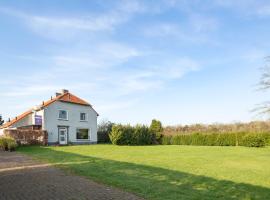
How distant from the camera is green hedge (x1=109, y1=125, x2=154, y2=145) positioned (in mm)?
42562

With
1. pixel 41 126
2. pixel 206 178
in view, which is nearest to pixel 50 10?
pixel 206 178

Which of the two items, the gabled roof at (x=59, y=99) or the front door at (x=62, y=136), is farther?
the front door at (x=62, y=136)

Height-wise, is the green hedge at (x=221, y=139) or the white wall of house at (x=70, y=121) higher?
the white wall of house at (x=70, y=121)

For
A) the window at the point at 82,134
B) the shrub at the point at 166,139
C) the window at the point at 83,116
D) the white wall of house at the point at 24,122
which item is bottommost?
the shrub at the point at 166,139

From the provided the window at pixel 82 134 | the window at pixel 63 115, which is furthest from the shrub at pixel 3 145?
the window at pixel 82 134

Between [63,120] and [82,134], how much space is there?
14.1ft

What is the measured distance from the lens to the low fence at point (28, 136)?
32.6 meters

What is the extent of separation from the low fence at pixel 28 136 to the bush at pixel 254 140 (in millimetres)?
24032

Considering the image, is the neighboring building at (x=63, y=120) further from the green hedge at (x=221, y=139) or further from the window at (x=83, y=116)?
the green hedge at (x=221, y=139)

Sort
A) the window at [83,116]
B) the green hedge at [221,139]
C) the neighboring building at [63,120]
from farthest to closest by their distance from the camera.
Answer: the window at [83,116]
the neighboring building at [63,120]
the green hedge at [221,139]

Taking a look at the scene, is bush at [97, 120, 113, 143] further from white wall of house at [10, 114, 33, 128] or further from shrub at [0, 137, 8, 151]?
shrub at [0, 137, 8, 151]

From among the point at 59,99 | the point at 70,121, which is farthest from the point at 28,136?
the point at 70,121

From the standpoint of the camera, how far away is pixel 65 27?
17.5 m

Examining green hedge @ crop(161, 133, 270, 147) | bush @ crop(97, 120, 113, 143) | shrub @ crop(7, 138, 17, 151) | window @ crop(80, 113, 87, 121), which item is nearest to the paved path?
shrub @ crop(7, 138, 17, 151)
